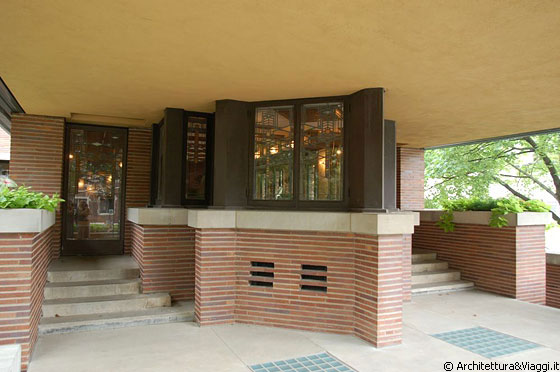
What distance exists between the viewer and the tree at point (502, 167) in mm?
15164

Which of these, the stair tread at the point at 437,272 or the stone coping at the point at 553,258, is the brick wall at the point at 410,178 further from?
the stone coping at the point at 553,258

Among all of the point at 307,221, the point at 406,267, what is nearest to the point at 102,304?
the point at 307,221

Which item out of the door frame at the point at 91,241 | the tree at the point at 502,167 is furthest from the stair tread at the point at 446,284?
the tree at the point at 502,167

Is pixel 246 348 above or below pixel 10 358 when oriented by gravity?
below

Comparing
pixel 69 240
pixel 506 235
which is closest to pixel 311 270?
pixel 506 235

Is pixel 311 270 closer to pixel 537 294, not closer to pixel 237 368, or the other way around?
pixel 237 368

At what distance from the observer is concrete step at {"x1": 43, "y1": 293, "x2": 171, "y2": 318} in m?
6.07

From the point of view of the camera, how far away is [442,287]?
8750mm

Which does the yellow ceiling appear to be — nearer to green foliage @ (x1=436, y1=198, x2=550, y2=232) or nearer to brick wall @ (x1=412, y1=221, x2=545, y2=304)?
green foliage @ (x1=436, y1=198, x2=550, y2=232)

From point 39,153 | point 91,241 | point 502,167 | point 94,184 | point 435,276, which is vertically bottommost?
point 435,276

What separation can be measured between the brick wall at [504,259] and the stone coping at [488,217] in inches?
4.7

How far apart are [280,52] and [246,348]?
3.76 meters

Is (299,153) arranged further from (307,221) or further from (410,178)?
(410,178)

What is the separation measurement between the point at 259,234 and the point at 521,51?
4198mm
